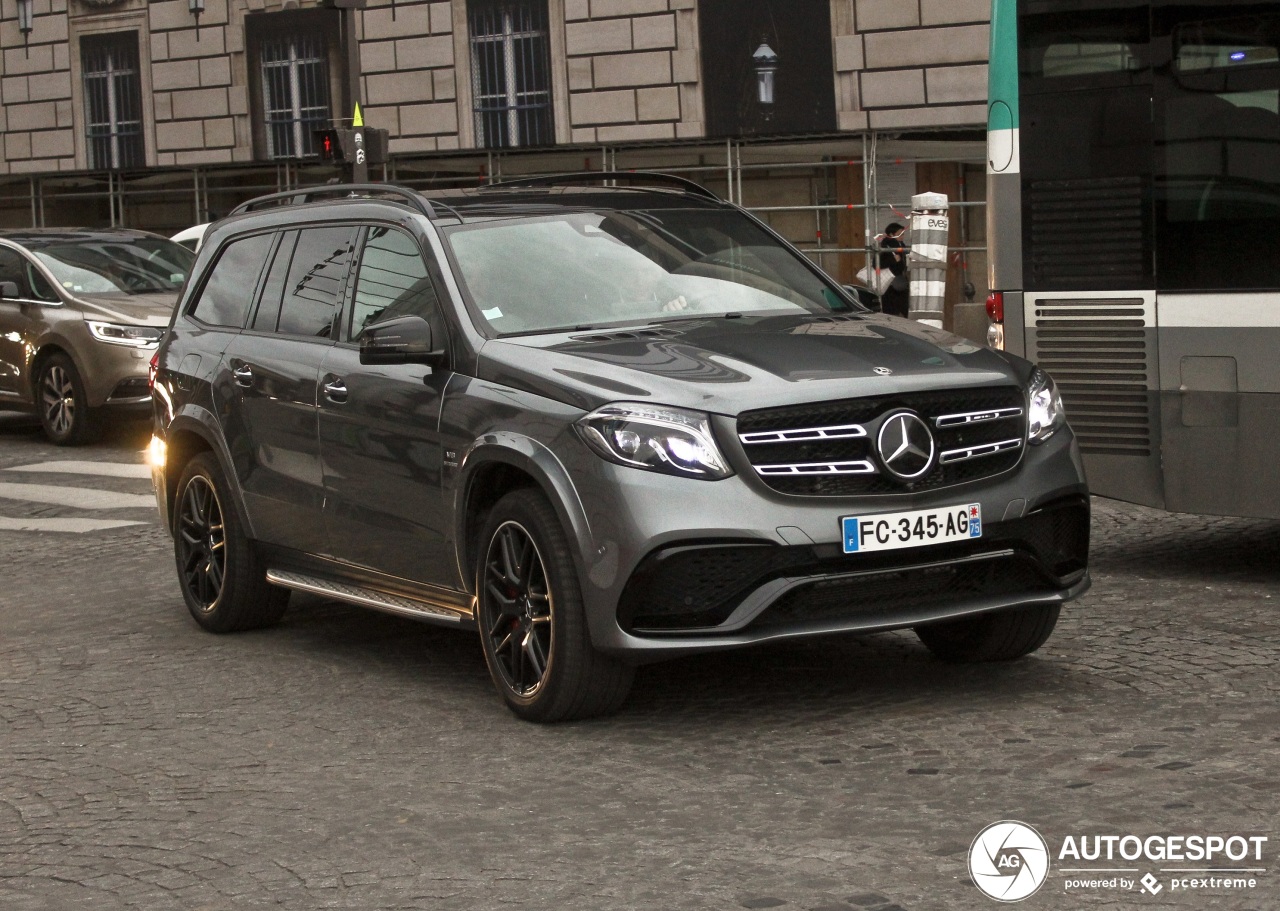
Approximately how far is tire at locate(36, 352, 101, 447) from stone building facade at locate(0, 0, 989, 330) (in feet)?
24.3

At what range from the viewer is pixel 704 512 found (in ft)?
19.2

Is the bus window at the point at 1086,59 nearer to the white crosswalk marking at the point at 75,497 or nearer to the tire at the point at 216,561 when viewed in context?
the tire at the point at 216,561

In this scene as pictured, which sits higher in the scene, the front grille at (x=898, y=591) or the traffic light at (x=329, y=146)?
the traffic light at (x=329, y=146)

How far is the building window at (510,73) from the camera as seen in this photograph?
29969 mm

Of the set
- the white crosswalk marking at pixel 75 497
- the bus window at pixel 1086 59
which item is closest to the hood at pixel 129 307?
the white crosswalk marking at pixel 75 497

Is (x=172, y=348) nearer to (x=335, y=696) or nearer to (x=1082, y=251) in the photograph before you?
(x=335, y=696)

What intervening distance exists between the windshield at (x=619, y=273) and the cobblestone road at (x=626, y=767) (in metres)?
1.23

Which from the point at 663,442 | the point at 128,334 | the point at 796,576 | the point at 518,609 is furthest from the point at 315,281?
the point at 128,334

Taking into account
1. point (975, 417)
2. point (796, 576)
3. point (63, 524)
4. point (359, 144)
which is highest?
point (359, 144)

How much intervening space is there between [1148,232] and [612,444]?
3.55 m

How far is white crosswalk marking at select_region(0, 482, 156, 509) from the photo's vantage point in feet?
43.5

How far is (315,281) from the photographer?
7.87 metres

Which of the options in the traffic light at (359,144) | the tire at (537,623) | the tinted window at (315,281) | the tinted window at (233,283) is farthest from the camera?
the traffic light at (359,144)

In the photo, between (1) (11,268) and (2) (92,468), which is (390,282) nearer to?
(2) (92,468)
